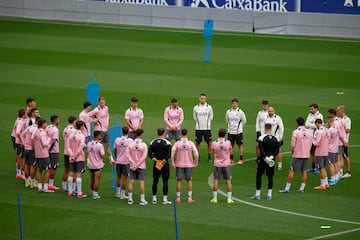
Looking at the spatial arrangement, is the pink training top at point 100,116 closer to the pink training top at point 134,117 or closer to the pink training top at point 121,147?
the pink training top at point 134,117

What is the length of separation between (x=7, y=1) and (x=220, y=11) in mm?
15217

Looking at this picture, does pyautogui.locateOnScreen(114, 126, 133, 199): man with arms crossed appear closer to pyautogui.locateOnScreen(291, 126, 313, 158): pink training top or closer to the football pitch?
the football pitch

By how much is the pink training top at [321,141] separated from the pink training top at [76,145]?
6564 mm

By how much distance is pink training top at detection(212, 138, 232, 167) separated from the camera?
23.8 meters

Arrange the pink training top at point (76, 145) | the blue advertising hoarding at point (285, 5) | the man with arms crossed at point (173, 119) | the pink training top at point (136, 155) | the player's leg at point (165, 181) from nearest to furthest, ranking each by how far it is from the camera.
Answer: the pink training top at point (136, 155) → the player's leg at point (165, 181) → the pink training top at point (76, 145) → the man with arms crossed at point (173, 119) → the blue advertising hoarding at point (285, 5)

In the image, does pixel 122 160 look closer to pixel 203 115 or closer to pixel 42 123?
pixel 42 123

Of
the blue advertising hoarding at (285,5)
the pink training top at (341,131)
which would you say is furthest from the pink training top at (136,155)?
the blue advertising hoarding at (285,5)

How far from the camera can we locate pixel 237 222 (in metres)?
22.2

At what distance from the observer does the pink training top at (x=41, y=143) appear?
24766mm

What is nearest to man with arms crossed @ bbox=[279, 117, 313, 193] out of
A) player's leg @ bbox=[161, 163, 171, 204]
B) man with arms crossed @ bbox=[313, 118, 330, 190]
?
man with arms crossed @ bbox=[313, 118, 330, 190]

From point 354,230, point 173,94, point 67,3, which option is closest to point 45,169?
point 354,230

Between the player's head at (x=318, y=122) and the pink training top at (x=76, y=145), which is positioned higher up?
the player's head at (x=318, y=122)

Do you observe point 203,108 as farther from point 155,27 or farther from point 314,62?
point 155,27

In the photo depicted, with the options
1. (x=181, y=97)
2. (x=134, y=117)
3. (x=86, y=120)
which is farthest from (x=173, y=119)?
(x=181, y=97)
